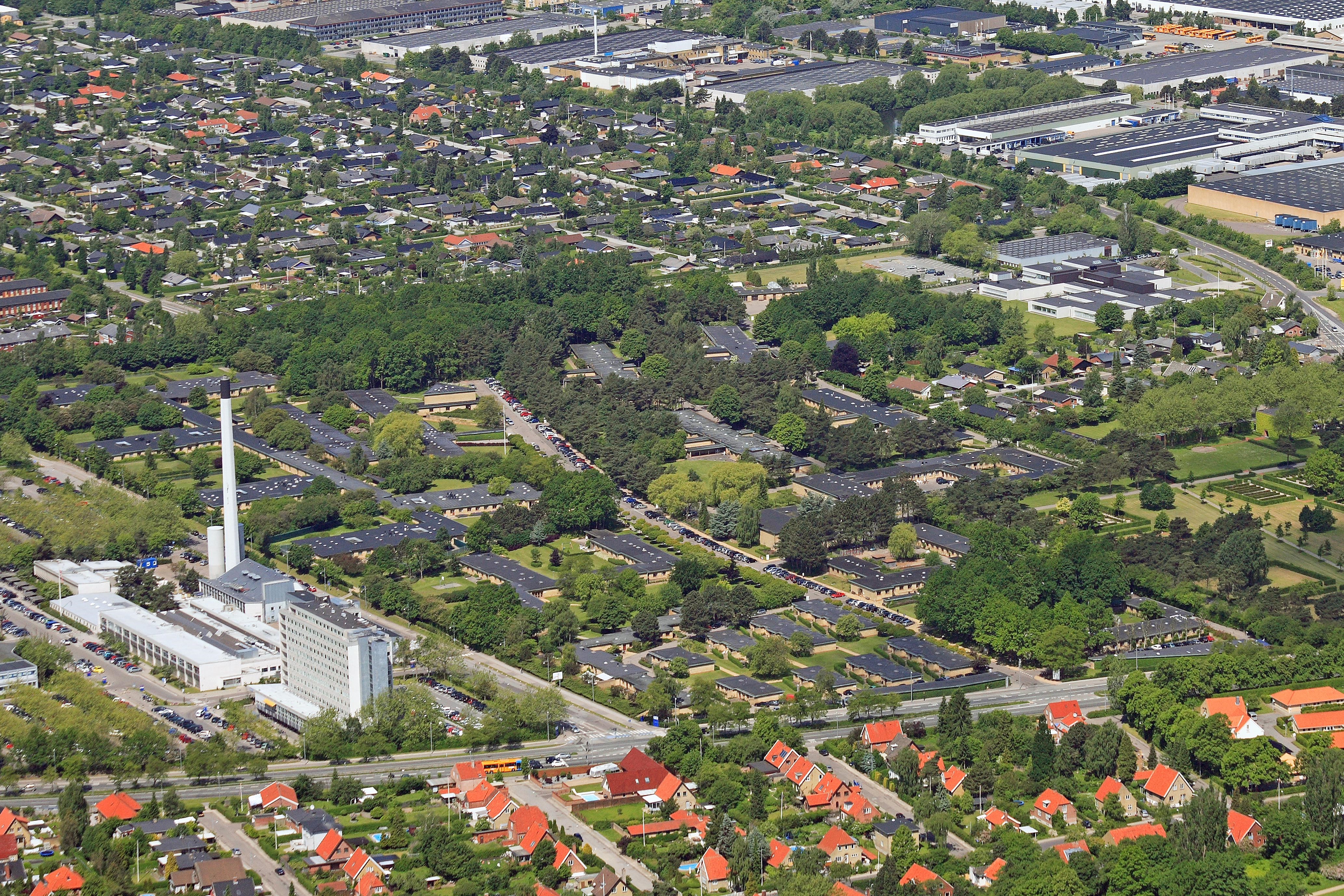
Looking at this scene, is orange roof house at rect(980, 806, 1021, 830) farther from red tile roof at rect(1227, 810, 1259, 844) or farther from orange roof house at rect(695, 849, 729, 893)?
orange roof house at rect(695, 849, 729, 893)

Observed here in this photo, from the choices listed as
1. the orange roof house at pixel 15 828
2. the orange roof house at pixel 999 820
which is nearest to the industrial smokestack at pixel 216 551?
the orange roof house at pixel 15 828

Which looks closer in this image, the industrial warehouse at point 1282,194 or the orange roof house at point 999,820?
the orange roof house at point 999,820

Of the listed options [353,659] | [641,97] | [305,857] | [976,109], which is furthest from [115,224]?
[305,857]

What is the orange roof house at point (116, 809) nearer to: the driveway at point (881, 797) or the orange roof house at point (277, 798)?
the orange roof house at point (277, 798)

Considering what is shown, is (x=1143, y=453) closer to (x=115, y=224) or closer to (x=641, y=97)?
(x=115, y=224)

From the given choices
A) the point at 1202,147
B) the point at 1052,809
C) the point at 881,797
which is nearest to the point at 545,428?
the point at 881,797

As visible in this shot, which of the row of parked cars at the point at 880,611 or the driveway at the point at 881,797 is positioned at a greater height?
the row of parked cars at the point at 880,611

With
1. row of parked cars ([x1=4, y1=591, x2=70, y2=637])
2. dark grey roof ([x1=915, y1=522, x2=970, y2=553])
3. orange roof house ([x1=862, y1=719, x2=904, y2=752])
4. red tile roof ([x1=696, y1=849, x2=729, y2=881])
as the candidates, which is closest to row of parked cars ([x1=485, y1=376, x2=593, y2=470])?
dark grey roof ([x1=915, y1=522, x2=970, y2=553])
